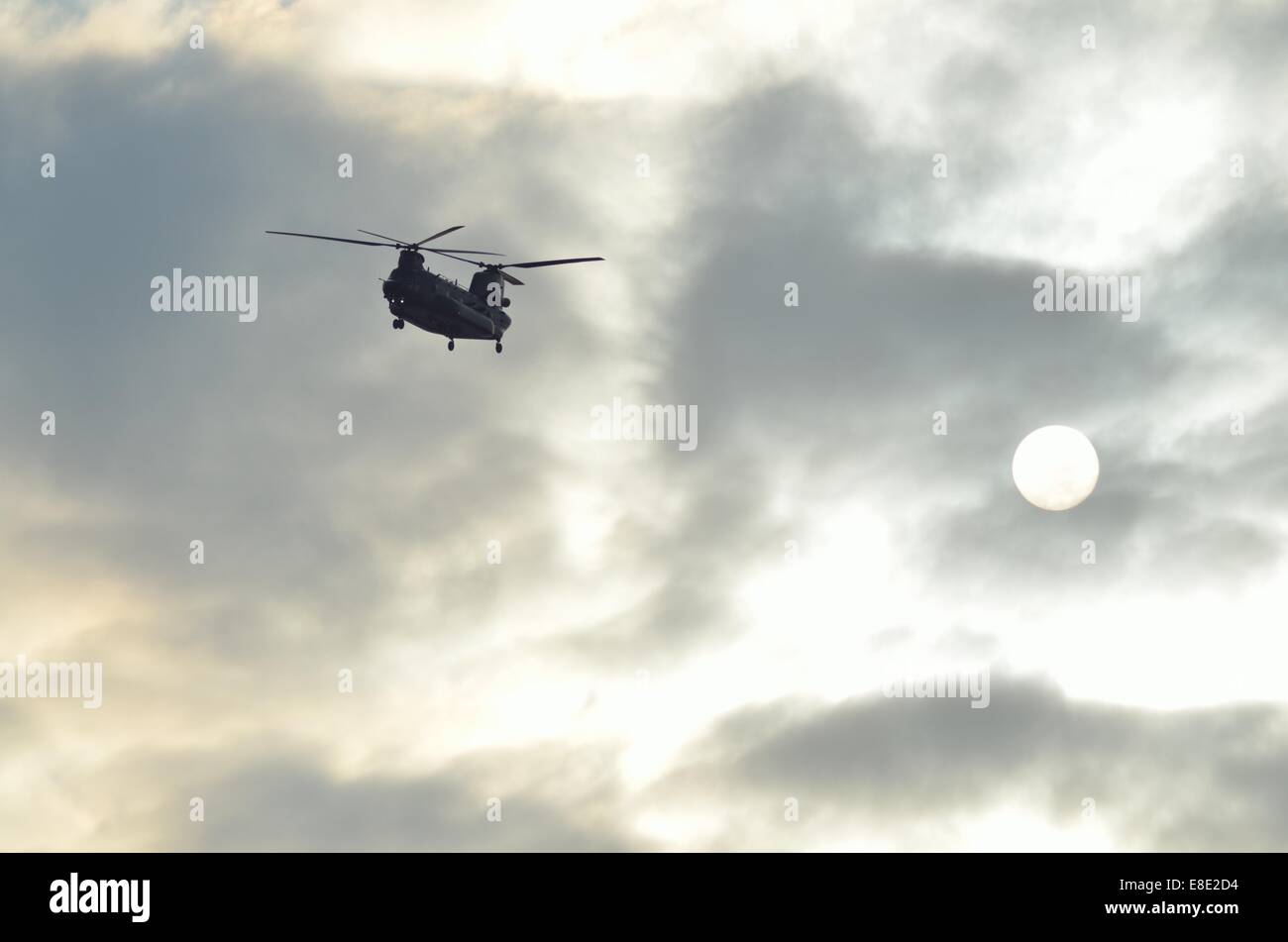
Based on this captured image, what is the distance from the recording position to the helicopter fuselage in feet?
401

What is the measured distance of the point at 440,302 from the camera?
124 m

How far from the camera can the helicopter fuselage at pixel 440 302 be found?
122250mm
